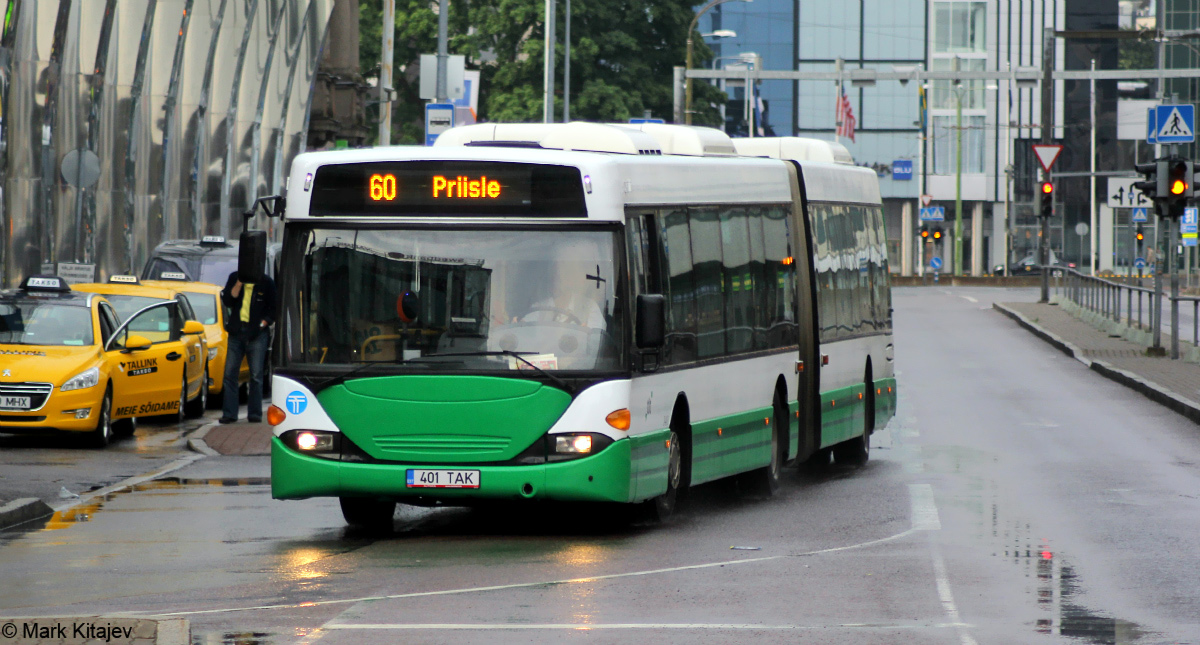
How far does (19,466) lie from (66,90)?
1745cm

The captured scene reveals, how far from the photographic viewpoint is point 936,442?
19172mm

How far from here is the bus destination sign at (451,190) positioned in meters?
11.7

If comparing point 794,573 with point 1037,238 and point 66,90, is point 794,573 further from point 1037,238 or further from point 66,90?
point 1037,238

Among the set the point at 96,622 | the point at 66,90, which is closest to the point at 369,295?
the point at 96,622

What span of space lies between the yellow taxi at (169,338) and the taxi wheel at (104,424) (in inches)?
41.4

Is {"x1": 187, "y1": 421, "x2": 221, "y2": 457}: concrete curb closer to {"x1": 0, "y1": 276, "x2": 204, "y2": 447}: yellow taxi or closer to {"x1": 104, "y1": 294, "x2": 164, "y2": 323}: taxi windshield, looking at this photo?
{"x1": 0, "y1": 276, "x2": 204, "y2": 447}: yellow taxi

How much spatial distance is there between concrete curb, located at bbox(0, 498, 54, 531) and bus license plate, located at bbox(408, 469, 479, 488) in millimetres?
2813

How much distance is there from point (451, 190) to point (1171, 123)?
71.8 feet

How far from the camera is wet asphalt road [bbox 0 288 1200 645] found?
862cm

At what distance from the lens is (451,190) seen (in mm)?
11781

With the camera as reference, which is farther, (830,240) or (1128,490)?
(830,240)

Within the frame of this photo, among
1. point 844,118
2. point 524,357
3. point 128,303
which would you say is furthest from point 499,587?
point 844,118

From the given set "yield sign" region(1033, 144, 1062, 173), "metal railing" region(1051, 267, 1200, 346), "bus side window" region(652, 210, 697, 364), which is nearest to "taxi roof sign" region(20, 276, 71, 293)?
"bus side window" region(652, 210, 697, 364)

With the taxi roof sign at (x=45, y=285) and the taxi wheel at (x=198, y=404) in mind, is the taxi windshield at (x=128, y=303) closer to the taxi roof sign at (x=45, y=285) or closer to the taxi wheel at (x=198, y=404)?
the taxi wheel at (x=198, y=404)
